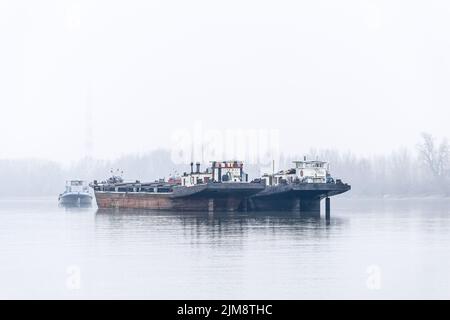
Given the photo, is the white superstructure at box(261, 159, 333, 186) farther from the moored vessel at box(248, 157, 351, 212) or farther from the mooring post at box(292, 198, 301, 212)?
the mooring post at box(292, 198, 301, 212)

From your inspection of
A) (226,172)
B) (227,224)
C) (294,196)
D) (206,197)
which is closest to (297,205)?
(294,196)

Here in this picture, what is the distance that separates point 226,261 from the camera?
2009 inches

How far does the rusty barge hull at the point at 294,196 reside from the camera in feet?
345

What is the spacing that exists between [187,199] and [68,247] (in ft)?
156

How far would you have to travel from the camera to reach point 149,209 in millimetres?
120000

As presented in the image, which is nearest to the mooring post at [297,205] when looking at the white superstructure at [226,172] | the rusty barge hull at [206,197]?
the rusty barge hull at [206,197]

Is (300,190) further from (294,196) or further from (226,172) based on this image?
(226,172)

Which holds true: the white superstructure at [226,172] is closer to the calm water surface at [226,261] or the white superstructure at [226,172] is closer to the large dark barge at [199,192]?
the large dark barge at [199,192]

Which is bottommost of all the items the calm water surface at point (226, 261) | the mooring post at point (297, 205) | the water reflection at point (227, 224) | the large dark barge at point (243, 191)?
the calm water surface at point (226, 261)

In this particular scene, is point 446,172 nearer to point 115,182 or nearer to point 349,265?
point 115,182

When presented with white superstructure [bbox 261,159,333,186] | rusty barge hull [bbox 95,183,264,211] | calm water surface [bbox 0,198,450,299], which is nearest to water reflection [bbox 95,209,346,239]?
calm water surface [bbox 0,198,450,299]

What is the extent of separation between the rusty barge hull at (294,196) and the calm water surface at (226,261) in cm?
2268

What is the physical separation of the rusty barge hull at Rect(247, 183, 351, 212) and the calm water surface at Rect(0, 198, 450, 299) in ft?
74.4
